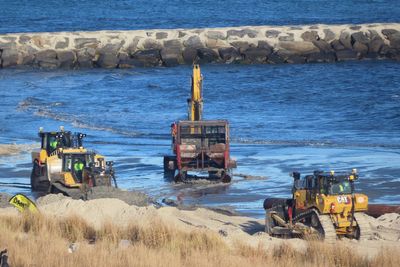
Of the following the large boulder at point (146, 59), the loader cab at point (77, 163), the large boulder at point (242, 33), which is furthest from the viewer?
the large boulder at point (242, 33)

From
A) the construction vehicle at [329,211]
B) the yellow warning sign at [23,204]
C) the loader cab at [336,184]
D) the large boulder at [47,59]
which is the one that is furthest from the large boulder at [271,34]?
the loader cab at [336,184]

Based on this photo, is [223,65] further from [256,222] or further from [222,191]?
[256,222]

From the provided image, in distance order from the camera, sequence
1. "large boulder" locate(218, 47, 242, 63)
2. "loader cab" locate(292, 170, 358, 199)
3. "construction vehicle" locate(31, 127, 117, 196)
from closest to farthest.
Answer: "loader cab" locate(292, 170, 358, 199)
"construction vehicle" locate(31, 127, 117, 196)
"large boulder" locate(218, 47, 242, 63)

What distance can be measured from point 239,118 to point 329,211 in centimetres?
2535

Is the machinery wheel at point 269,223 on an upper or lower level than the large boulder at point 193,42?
lower

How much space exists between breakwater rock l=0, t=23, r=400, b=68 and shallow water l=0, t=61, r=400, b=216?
72.3 inches

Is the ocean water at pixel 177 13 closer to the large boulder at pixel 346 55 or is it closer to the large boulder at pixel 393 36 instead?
the large boulder at pixel 393 36

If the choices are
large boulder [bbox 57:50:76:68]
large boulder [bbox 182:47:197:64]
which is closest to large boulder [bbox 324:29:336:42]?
large boulder [bbox 182:47:197:64]

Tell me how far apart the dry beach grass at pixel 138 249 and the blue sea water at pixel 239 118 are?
594cm

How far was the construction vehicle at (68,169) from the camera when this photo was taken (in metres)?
Answer: 28.8

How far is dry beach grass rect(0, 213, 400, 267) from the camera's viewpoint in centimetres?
1870

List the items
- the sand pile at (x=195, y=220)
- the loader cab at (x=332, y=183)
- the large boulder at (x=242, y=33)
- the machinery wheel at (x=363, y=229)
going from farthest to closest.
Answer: the large boulder at (x=242, y=33) → the loader cab at (x=332, y=183) → the machinery wheel at (x=363, y=229) → the sand pile at (x=195, y=220)

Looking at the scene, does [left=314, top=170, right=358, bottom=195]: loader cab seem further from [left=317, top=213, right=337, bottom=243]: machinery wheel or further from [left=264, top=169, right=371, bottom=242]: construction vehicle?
[left=317, top=213, right=337, bottom=243]: machinery wheel

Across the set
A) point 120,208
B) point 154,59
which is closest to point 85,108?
point 154,59
